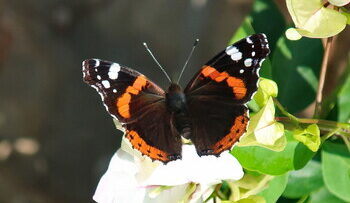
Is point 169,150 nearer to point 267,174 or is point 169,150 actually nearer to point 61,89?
point 267,174

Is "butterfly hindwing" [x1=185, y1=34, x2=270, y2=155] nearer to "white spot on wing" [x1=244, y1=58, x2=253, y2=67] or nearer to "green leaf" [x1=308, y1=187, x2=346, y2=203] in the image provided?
"white spot on wing" [x1=244, y1=58, x2=253, y2=67]

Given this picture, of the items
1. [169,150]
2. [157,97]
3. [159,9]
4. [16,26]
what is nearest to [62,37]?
[16,26]

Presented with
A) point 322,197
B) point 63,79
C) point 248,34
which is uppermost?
point 248,34

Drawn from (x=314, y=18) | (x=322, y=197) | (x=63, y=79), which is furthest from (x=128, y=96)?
(x=63, y=79)

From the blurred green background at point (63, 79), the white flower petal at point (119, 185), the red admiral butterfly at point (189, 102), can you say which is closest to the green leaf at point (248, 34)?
the red admiral butterfly at point (189, 102)

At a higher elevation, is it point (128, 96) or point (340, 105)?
point (128, 96)

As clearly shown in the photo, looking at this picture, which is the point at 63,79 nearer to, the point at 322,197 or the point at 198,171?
the point at 322,197

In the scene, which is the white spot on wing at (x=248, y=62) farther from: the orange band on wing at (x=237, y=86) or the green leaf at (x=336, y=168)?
the green leaf at (x=336, y=168)
